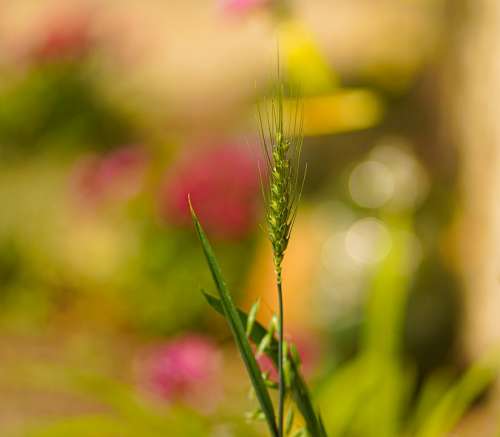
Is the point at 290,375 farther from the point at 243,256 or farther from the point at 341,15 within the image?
the point at 341,15

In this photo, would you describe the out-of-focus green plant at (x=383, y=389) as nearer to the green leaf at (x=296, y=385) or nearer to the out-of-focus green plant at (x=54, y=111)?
the green leaf at (x=296, y=385)

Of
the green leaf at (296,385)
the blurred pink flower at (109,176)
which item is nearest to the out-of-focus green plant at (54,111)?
the blurred pink flower at (109,176)

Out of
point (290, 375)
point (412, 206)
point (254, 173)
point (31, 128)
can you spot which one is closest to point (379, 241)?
point (412, 206)

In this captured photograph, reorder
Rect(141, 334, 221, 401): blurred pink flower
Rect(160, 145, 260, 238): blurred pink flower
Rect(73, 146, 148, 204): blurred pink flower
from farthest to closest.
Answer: Rect(73, 146, 148, 204): blurred pink flower, Rect(160, 145, 260, 238): blurred pink flower, Rect(141, 334, 221, 401): blurred pink flower

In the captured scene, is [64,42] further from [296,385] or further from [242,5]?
[296,385]

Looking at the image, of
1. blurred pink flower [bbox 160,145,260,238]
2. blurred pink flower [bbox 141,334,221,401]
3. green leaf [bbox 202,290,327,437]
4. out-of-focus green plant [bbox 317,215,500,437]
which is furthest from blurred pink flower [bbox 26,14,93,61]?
green leaf [bbox 202,290,327,437]

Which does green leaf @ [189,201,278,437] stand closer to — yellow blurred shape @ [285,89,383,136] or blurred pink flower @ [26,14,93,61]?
yellow blurred shape @ [285,89,383,136]

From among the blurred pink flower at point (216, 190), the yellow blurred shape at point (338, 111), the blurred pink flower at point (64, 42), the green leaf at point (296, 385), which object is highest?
the blurred pink flower at point (64, 42)

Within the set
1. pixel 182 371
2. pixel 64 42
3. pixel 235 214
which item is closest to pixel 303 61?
pixel 182 371
